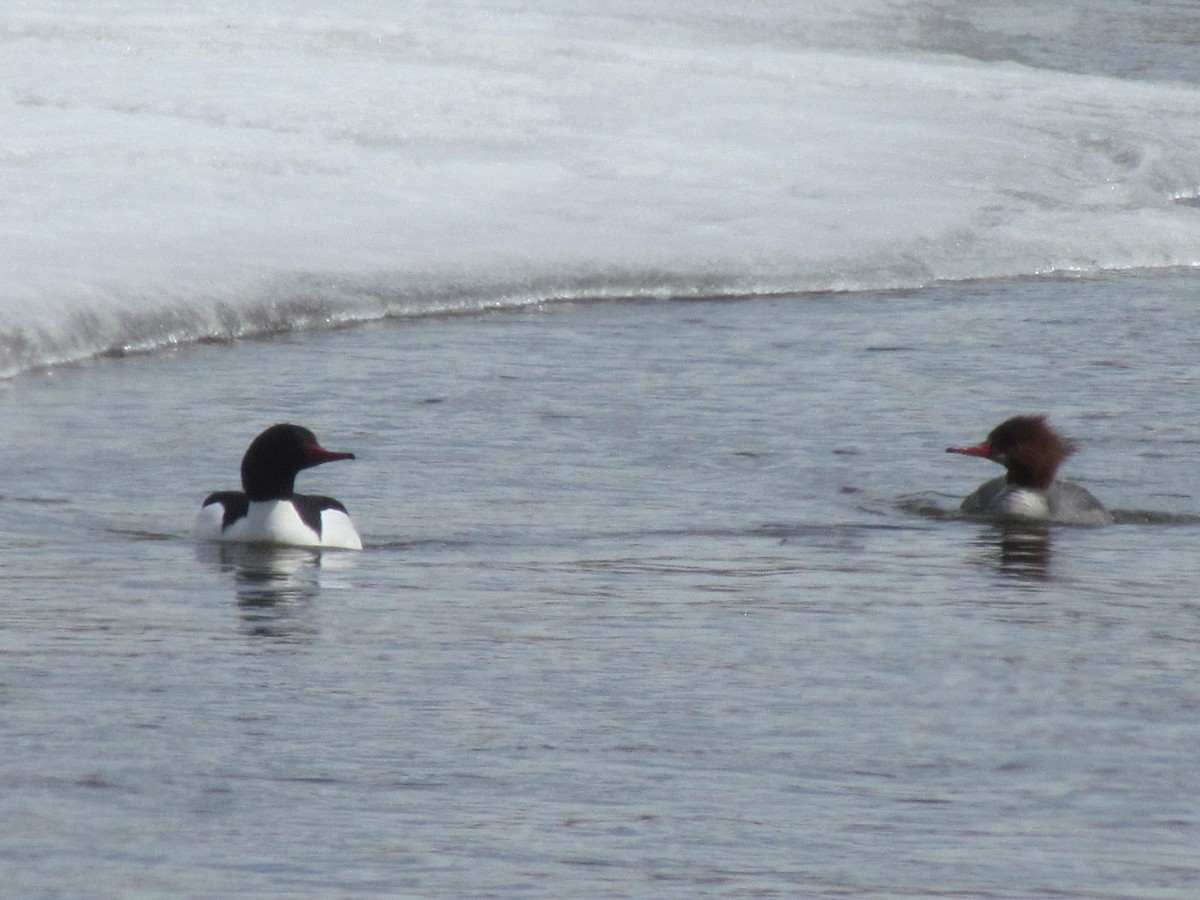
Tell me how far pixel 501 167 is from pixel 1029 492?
6635 mm

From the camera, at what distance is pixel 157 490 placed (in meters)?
7.45

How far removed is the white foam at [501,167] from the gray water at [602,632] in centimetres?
103

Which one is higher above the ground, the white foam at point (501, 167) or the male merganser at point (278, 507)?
the white foam at point (501, 167)

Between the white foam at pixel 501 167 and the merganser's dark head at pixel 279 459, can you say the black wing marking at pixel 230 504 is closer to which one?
the merganser's dark head at pixel 279 459

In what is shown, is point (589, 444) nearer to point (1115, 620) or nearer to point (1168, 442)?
point (1168, 442)

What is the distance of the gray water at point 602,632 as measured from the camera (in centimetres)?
402

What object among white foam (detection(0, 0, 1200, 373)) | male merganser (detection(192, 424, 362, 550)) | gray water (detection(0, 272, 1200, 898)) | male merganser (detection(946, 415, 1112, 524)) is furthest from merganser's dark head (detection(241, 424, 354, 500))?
white foam (detection(0, 0, 1200, 373))

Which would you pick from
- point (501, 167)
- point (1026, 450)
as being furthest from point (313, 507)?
point (501, 167)

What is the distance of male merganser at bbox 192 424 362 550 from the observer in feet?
22.5

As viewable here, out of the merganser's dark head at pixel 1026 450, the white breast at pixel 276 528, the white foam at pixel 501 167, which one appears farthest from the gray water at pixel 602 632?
the white foam at pixel 501 167

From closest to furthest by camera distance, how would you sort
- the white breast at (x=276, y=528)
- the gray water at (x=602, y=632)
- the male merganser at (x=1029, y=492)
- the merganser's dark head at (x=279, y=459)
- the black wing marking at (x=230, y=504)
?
the gray water at (x=602, y=632)
the white breast at (x=276, y=528)
the black wing marking at (x=230, y=504)
the merganser's dark head at (x=279, y=459)
the male merganser at (x=1029, y=492)

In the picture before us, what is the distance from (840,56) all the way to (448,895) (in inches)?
610

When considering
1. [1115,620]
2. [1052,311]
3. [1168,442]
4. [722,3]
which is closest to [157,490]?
[1115,620]

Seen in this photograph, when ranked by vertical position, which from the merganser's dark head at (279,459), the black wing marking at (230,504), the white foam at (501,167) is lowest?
the black wing marking at (230,504)
